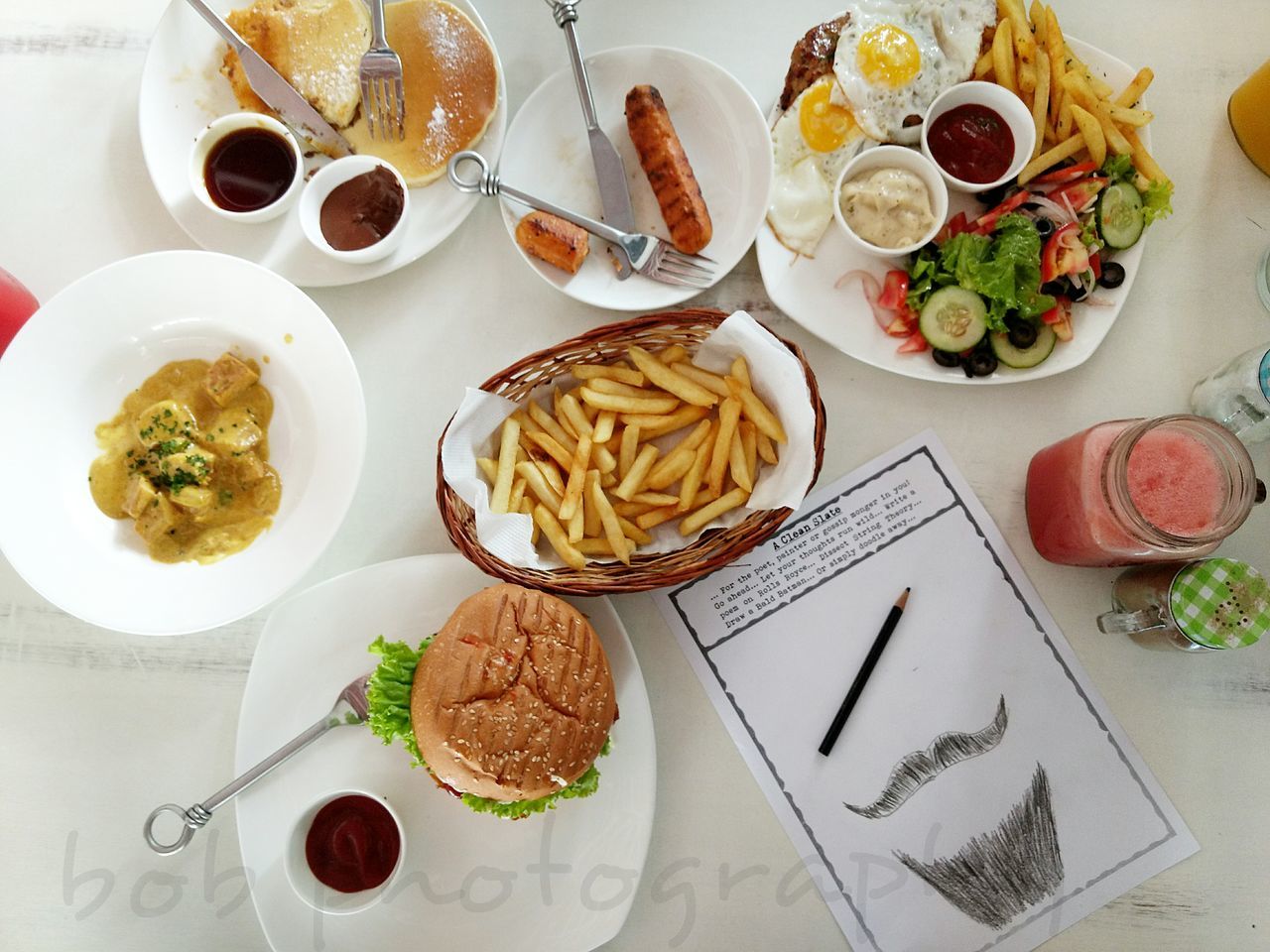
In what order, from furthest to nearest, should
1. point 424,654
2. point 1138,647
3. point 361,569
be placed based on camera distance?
point 1138,647 → point 361,569 → point 424,654

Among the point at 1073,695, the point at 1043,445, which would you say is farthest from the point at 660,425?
the point at 1073,695

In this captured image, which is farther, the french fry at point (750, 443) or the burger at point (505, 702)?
the french fry at point (750, 443)

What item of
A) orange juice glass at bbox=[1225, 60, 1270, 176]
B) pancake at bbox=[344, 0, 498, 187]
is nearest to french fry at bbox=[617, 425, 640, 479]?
pancake at bbox=[344, 0, 498, 187]

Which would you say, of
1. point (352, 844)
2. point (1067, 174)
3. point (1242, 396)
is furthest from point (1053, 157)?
point (352, 844)

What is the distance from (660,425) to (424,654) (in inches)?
25.3

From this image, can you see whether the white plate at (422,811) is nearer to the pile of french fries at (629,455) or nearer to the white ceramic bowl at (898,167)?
the pile of french fries at (629,455)

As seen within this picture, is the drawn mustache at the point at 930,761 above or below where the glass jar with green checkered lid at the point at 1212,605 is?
below

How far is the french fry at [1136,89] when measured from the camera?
6.12 ft

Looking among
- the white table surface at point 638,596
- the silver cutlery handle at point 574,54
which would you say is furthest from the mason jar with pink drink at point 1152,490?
the silver cutlery handle at point 574,54

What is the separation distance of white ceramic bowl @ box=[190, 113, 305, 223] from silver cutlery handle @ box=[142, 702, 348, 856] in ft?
3.41

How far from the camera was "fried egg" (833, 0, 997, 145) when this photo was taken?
186 cm

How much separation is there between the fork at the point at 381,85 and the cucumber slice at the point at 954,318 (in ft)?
3.96

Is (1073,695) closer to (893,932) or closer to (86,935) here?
(893,932)

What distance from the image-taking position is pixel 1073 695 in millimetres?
1853
